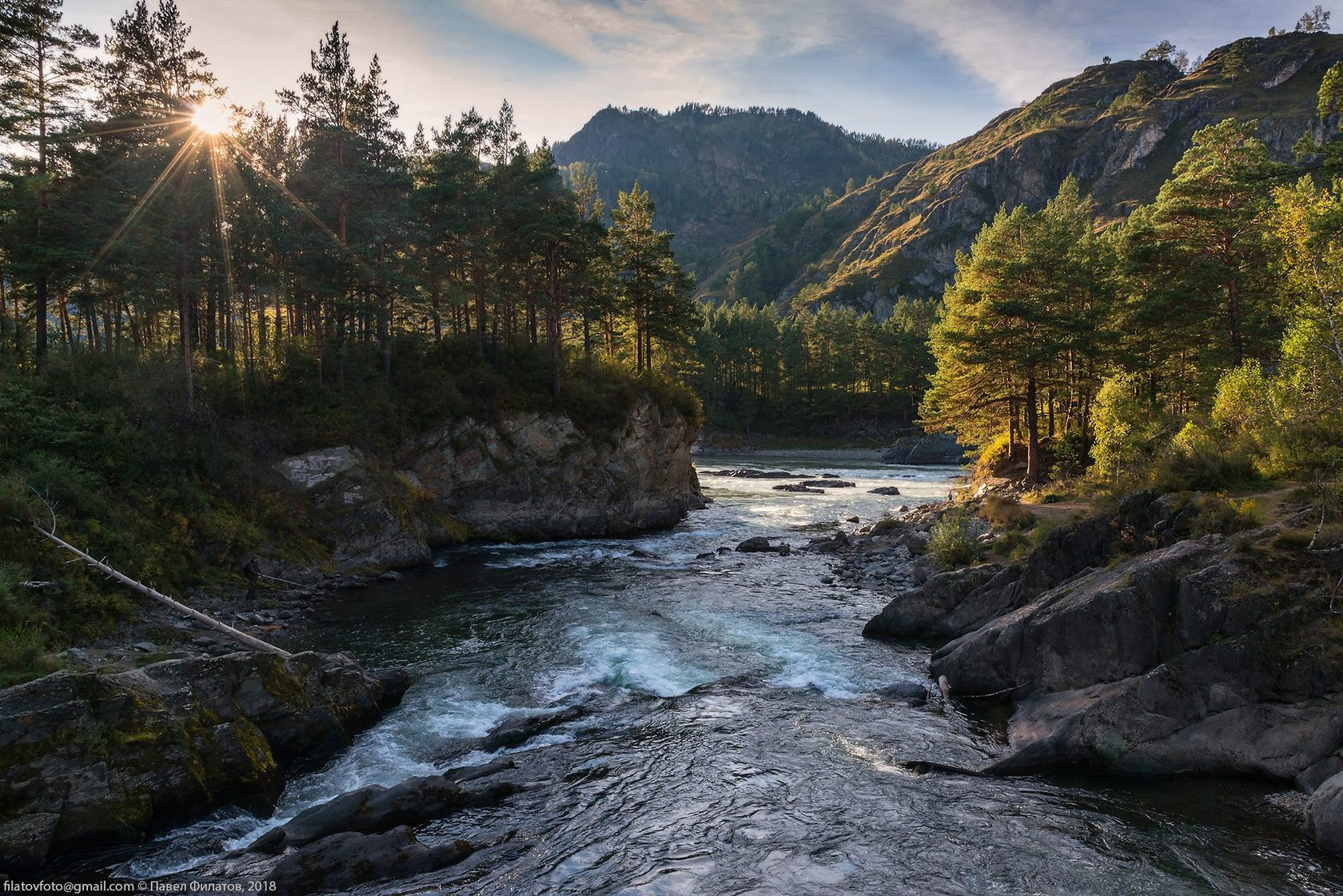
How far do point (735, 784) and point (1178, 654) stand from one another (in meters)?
9.09

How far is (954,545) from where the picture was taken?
80.7 feet

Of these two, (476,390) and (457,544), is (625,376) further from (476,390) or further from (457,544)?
(457,544)

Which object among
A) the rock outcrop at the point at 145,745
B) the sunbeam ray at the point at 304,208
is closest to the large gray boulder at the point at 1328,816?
the rock outcrop at the point at 145,745

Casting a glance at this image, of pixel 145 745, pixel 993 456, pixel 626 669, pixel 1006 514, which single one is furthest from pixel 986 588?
pixel 993 456

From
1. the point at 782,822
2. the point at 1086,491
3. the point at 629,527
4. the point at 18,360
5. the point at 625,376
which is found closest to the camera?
the point at 782,822

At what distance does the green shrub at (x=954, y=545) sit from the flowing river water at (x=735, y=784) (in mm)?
3710

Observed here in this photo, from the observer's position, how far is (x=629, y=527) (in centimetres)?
4188

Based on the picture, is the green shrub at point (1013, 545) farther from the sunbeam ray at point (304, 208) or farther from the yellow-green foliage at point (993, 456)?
the sunbeam ray at point (304, 208)

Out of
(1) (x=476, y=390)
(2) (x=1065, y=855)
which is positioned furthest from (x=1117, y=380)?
(1) (x=476, y=390)

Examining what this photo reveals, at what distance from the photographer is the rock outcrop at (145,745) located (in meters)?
9.94

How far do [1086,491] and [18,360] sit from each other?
4407cm

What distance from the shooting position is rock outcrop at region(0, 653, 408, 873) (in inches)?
391

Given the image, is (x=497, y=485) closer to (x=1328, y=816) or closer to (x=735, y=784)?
(x=735, y=784)

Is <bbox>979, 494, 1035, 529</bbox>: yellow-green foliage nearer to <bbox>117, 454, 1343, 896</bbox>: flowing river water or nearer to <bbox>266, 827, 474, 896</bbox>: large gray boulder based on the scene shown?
<bbox>117, 454, 1343, 896</bbox>: flowing river water
